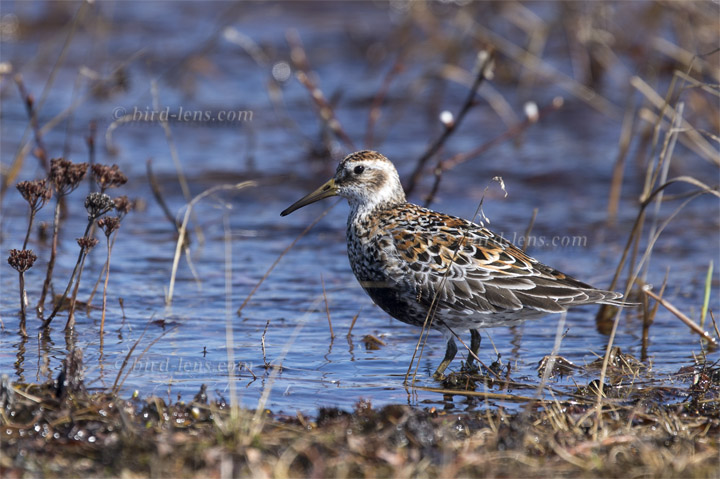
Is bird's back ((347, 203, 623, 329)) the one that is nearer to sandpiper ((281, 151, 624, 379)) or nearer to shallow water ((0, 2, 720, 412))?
sandpiper ((281, 151, 624, 379))

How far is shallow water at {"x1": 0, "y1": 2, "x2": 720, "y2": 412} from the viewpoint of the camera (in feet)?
23.3

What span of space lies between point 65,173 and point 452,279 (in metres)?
2.89

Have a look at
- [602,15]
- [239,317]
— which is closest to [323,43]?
[602,15]

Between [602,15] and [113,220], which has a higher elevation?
[602,15]

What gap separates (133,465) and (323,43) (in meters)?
16.2

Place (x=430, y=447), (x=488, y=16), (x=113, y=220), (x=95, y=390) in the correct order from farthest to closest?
1. (x=488, y=16)
2. (x=113, y=220)
3. (x=95, y=390)
4. (x=430, y=447)

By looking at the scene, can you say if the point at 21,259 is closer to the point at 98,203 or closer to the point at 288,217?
the point at 98,203

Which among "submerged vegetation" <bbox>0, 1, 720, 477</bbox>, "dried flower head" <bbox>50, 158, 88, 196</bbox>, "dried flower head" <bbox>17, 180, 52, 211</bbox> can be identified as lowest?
"submerged vegetation" <bbox>0, 1, 720, 477</bbox>

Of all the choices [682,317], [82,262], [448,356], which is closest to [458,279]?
[448,356]

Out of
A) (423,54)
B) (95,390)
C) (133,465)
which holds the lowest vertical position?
(133,465)

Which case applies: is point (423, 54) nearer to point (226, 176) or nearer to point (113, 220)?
point (226, 176)

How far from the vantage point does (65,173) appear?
698 cm

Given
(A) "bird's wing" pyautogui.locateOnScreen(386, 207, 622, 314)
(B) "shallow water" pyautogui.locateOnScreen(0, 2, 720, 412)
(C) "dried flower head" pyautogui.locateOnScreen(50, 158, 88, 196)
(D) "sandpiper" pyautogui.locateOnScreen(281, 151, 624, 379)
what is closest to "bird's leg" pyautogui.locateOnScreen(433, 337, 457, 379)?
(D) "sandpiper" pyautogui.locateOnScreen(281, 151, 624, 379)

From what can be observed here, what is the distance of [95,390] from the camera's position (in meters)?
6.03
